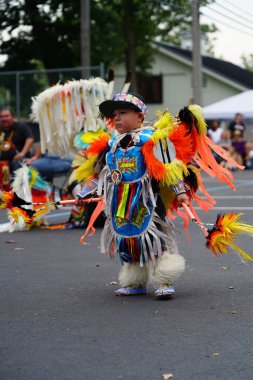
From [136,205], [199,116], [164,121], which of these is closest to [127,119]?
[164,121]

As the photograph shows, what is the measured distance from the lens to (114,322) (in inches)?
235

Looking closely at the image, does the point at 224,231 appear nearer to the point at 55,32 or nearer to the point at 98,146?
the point at 98,146

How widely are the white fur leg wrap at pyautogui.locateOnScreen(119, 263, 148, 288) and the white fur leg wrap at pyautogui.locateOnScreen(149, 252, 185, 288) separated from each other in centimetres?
14

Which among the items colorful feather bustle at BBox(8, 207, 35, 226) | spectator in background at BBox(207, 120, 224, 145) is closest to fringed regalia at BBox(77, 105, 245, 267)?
colorful feather bustle at BBox(8, 207, 35, 226)

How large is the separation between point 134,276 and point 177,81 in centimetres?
5017

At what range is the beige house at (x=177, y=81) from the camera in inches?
2172

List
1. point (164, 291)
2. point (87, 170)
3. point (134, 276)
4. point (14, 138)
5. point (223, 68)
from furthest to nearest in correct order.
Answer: point (223, 68), point (14, 138), point (87, 170), point (134, 276), point (164, 291)

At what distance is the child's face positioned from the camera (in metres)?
6.80

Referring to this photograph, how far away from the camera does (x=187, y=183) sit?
6.89 m

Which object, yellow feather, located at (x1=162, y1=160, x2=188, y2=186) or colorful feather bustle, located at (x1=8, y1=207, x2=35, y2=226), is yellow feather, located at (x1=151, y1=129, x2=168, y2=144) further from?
colorful feather bustle, located at (x1=8, y1=207, x2=35, y2=226)

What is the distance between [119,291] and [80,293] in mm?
352

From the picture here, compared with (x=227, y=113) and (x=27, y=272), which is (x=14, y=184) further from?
(x=227, y=113)

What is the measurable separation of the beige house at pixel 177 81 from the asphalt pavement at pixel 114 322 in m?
46.4

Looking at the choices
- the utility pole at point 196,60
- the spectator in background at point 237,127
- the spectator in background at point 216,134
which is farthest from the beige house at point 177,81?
the spectator in background at point 237,127
